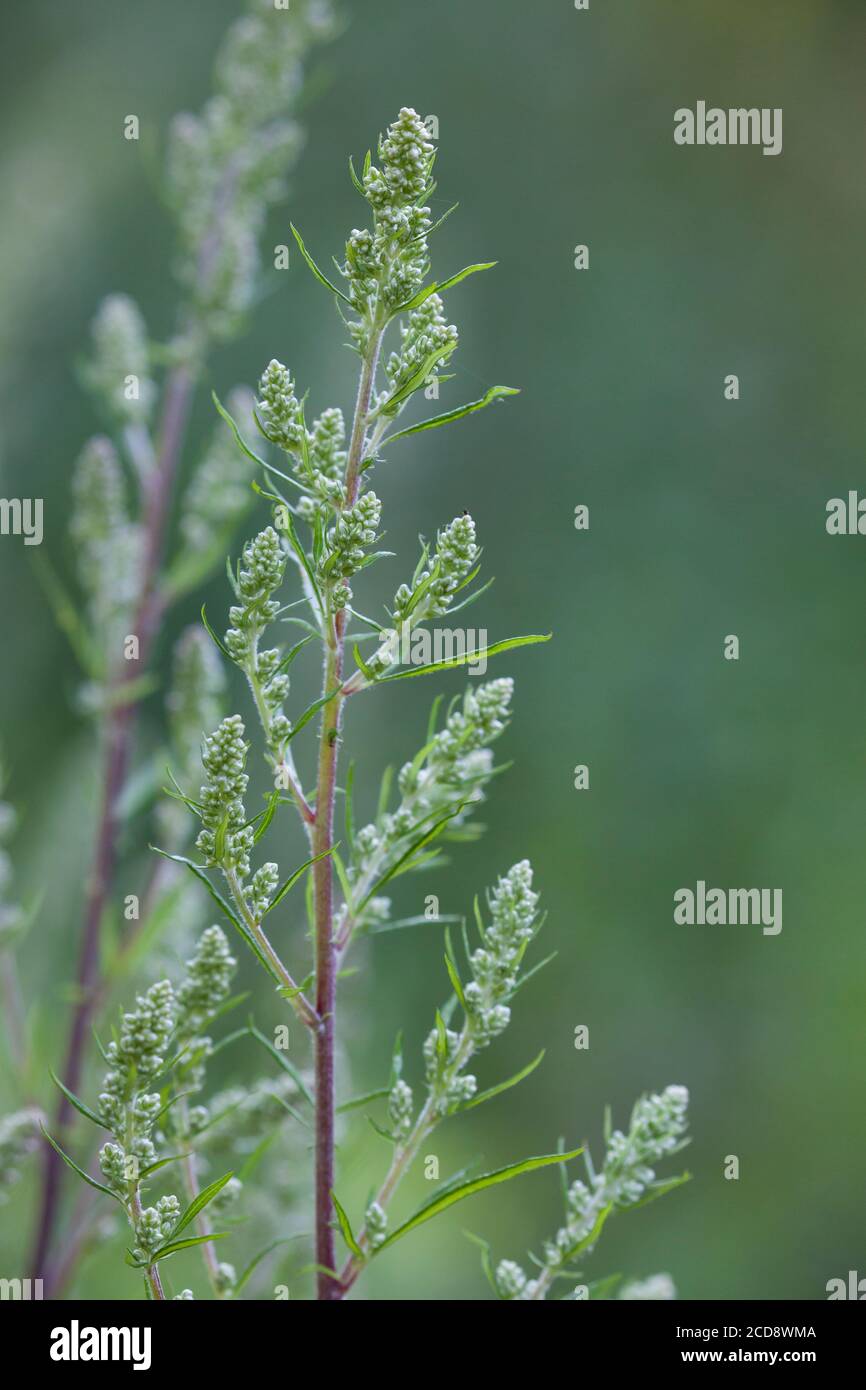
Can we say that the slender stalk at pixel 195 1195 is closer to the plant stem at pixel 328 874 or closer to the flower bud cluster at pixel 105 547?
the plant stem at pixel 328 874

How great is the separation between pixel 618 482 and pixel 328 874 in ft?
5.63

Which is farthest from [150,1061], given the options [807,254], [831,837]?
[807,254]

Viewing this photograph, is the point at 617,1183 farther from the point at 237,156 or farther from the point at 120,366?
the point at 237,156

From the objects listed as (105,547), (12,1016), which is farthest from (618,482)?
(12,1016)

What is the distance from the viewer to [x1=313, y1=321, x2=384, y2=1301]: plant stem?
1.29 feet

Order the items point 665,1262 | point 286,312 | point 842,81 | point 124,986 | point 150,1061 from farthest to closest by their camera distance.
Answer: point 842,81 → point 286,312 → point 665,1262 → point 124,986 → point 150,1061

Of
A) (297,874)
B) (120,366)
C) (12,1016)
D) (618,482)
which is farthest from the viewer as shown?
(618,482)

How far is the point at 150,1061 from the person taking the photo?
38 cm

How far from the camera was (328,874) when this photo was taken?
1.30ft

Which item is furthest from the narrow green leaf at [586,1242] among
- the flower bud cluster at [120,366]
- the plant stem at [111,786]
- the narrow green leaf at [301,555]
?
the flower bud cluster at [120,366]

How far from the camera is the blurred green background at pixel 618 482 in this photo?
5.81 feet

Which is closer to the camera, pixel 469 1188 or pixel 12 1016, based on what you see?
pixel 469 1188

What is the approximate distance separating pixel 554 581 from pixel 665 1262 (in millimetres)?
1051
